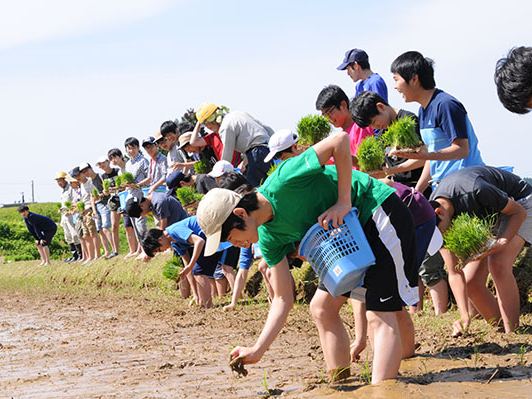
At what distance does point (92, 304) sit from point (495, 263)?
7.54 metres

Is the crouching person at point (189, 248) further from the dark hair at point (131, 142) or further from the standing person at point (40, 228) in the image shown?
the standing person at point (40, 228)

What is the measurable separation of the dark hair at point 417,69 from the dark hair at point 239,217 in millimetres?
2198

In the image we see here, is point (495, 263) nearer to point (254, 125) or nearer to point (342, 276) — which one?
point (342, 276)

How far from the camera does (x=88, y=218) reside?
45.2 feet

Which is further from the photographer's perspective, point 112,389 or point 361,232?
point 112,389

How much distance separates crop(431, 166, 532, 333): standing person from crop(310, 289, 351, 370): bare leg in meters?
1.22

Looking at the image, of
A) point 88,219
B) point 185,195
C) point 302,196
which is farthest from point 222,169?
point 88,219

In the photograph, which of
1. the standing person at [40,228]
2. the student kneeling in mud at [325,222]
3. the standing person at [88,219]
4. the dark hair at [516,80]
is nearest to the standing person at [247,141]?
the student kneeling in mud at [325,222]

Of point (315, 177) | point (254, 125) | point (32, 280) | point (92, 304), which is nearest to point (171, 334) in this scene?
point (254, 125)

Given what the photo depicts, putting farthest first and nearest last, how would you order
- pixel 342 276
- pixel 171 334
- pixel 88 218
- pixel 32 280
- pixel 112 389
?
pixel 32 280 < pixel 88 218 < pixel 171 334 < pixel 112 389 < pixel 342 276

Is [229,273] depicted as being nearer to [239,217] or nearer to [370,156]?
[370,156]

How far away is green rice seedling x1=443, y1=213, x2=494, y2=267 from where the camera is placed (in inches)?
182

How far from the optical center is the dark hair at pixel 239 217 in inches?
147

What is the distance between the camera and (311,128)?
6609 millimetres
